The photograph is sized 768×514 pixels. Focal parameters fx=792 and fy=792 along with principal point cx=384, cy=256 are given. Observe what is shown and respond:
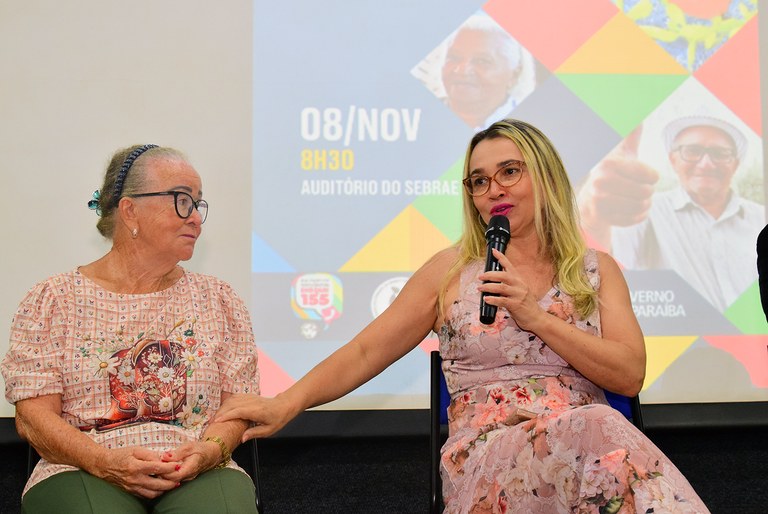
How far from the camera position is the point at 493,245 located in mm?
1842

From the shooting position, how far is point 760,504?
334 centimetres

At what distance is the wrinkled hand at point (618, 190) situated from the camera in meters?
3.31

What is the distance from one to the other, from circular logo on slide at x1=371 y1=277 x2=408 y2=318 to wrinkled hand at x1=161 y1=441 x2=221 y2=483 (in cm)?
148

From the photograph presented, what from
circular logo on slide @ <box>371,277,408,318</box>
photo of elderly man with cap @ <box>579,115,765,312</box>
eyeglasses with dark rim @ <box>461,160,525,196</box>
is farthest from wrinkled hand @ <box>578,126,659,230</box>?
eyeglasses with dark rim @ <box>461,160,525,196</box>

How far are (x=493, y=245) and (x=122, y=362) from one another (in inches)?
36.9

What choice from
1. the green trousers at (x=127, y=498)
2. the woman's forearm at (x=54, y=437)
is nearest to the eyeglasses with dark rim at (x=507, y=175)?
the green trousers at (x=127, y=498)

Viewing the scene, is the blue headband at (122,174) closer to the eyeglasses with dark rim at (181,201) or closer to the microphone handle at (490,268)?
the eyeglasses with dark rim at (181,201)

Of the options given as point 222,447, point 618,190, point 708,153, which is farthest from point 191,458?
point 708,153

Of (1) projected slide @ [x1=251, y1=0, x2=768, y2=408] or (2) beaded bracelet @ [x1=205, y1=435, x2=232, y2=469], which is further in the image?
(1) projected slide @ [x1=251, y1=0, x2=768, y2=408]

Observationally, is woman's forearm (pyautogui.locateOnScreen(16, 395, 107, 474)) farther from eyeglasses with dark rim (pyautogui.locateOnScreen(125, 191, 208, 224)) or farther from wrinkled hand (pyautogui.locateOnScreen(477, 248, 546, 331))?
wrinkled hand (pyautogui.locateOnScreen(477, 248, 546, 331))

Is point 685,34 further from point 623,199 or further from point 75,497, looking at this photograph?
point 75,497

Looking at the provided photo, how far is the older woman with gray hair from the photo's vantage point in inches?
69.8

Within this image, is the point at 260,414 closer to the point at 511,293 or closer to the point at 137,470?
the point at 137,470

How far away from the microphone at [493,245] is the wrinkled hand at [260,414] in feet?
1.77
